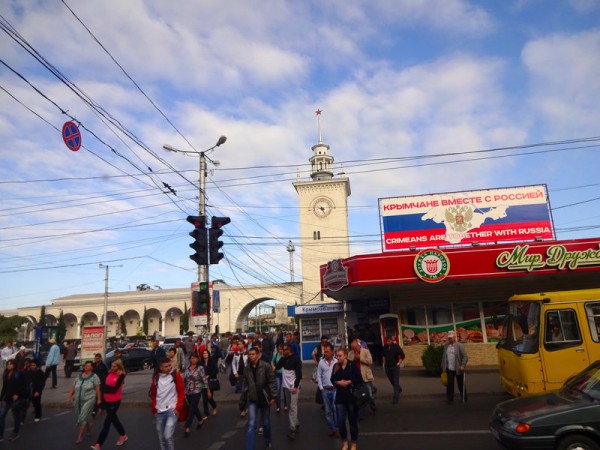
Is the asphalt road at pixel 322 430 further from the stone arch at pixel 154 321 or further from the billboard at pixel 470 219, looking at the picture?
the stone arch at pixel 154 321

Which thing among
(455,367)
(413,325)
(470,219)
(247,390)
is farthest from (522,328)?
(470,219)

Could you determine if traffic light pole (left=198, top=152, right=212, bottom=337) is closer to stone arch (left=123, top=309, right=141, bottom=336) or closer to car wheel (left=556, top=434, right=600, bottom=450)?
car wheel (left=556, top=434, right=600, bottom=450)

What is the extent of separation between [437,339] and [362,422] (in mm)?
10966

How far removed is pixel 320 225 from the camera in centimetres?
5019

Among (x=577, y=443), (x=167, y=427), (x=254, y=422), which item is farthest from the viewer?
(x=254, y=422)

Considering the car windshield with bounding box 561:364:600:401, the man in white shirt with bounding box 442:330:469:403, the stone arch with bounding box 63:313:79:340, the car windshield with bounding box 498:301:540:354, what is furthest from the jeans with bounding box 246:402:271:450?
the stone arch with bounding box 63:313:79:340

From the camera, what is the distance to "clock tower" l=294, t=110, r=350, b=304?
49.7 metres

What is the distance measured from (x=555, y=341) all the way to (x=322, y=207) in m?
41.9

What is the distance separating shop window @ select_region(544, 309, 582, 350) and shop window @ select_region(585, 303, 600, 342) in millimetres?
269

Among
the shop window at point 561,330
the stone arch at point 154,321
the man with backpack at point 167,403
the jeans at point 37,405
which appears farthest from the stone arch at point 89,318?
the shop window at point 561,330

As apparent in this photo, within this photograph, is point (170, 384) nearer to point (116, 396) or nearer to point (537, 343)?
point (116, 396)

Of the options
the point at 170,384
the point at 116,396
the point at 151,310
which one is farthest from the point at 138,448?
the point at 151,310

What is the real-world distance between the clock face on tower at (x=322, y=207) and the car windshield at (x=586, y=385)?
43.9 m

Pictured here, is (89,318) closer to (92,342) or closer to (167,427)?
(92,342)
